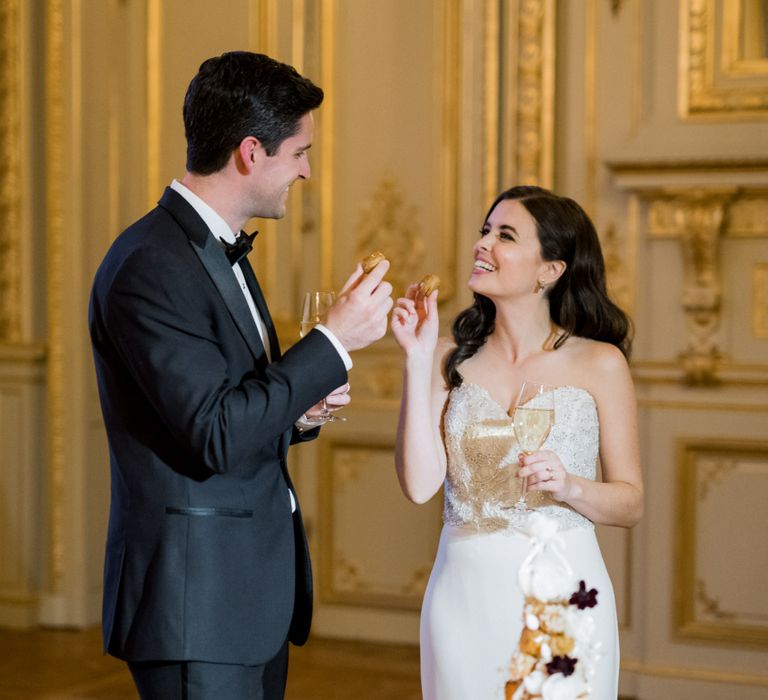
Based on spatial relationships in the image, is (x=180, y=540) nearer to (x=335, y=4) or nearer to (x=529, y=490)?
(x=529, y=490)

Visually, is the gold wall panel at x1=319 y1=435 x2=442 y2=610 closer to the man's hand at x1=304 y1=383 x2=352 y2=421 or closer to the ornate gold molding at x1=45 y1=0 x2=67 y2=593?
the ornate gold molding at x1=45 y1=0 x2=67 y2=593

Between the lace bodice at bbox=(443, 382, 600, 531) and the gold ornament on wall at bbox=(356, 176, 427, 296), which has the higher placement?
the gold ornament on wall at bbox=(356, 176, 427, 296)

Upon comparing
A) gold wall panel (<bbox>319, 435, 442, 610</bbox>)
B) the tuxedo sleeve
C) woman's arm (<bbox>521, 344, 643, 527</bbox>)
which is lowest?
gold wall panel (<bbox>319, 435, 442, 610</bbox>)

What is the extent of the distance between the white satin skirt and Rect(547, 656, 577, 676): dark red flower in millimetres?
400

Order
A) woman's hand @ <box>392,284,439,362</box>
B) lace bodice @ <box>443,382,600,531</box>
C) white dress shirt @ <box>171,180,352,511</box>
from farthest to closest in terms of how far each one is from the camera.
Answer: lace bodice @ <box>443,382,600,531</box>
woman's hand @ <box>392,284,439,362</box>
white dress shirt @ <box>171,180,352,511</box>

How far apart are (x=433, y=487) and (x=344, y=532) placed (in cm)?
248

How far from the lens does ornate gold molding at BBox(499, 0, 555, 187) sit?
4324mm

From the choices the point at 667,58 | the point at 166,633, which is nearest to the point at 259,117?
the point at 166,633

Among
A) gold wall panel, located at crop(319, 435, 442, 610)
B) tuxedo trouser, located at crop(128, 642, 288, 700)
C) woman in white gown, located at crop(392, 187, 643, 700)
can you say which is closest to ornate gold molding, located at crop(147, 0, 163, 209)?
gold wall panel, located at crop(319, 435, 442, 610)

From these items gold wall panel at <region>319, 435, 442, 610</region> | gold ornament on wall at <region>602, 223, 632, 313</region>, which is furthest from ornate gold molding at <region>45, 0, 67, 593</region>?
gold ornament on wall at <region>602, 223, 632, 313</region>

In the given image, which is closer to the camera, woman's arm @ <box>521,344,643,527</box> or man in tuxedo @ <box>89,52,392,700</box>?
man in tuxedo @ <box>89,52,392,700</box>

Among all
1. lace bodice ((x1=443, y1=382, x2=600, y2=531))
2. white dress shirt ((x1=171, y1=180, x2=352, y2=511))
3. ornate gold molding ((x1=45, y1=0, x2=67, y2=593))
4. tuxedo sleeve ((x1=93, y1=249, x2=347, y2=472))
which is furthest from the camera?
ornate gold molding ((x1=45, y1=0, x2=67, y2=593))

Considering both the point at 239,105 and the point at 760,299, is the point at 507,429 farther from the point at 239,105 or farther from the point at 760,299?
the point at 760,299

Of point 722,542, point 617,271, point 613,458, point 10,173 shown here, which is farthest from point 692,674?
point 10,173
